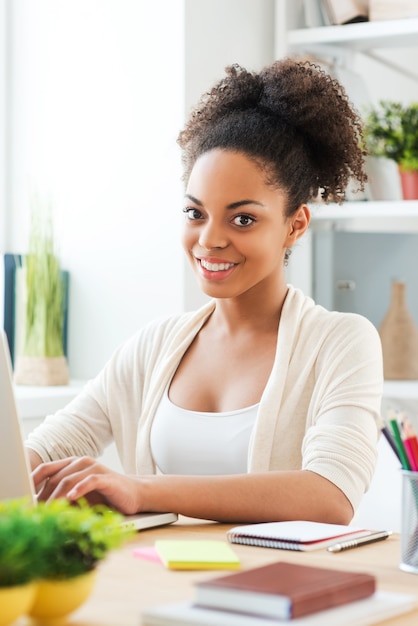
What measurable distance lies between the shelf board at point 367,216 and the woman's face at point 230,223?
3.42 ft

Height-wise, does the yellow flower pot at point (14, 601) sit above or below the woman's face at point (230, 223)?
below

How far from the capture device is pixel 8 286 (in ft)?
10.4

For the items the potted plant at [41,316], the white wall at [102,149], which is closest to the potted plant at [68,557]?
the white wall at [102,149]

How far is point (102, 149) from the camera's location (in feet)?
10.3

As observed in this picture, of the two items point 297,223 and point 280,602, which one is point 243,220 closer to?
point 297,223

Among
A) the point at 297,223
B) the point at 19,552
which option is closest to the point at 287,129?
the point at 297,223

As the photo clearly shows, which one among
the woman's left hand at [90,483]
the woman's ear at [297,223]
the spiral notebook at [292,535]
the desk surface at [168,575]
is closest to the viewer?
the desk surface at [168,575]

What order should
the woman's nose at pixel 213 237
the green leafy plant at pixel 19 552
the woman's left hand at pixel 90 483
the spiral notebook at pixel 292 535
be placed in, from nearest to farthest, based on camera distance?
the green leafy plant at pixel 19 552 → the spiral notebook at pixel 292 535 → the woman's left hand at pixel 90 483 → the woman's nose at pixel 213 237

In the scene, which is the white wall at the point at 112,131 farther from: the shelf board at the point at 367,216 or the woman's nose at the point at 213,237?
the woman's nose at the point at 213,237

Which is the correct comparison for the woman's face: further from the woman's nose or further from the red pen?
the red pen

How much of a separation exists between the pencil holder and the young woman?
0.36m

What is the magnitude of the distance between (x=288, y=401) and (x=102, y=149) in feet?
4.73

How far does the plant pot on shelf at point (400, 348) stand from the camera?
3094 mm

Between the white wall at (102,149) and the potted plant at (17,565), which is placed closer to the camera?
the potted plant at (17,565)
